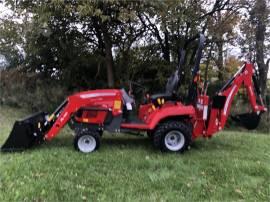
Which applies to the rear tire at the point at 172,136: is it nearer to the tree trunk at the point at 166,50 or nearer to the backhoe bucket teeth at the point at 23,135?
the backhoe bucket teeth at the point at 23,135

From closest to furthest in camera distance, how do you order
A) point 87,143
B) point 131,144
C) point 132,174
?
point 132,174 → point 87,143 → point 131,144

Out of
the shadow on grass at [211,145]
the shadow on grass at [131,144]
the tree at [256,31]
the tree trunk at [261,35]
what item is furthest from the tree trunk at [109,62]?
the shadow on grass at [211,145]

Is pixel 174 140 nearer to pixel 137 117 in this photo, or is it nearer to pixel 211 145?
pixel 137 117

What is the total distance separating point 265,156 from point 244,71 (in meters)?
1.49

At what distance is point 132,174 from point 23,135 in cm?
207

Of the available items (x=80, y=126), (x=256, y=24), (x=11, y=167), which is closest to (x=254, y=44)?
(x=256, y=24)

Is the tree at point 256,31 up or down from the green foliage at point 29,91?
up

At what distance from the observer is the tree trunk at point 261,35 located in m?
12.7

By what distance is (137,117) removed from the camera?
23.6 ft

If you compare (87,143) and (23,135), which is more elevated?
(23,135)

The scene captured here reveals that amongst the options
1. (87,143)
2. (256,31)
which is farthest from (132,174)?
(256,31)

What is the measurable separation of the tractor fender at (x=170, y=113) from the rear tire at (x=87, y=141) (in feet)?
3.01

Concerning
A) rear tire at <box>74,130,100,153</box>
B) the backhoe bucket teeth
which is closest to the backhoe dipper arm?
rear tire at <box>74,130,100,153</box>

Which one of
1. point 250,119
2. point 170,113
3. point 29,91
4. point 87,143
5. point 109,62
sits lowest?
point 87,143
